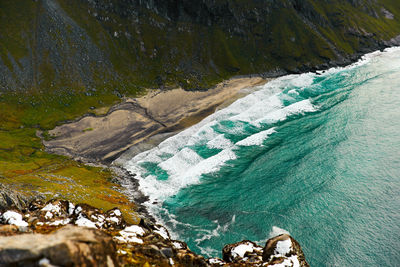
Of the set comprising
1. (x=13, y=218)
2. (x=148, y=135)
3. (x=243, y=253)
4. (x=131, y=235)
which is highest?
(x=13, y=218)

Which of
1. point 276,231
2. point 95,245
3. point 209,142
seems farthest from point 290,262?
point 209,142

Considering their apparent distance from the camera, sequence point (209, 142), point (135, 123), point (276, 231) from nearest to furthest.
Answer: point (276, 231) < point (209, 142) < point (135, 123)

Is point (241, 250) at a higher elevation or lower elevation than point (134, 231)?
lower

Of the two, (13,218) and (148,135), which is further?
(148,135)

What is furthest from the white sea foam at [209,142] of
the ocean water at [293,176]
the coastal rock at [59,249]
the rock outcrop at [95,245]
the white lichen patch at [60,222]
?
the coastal rock at [59,249]

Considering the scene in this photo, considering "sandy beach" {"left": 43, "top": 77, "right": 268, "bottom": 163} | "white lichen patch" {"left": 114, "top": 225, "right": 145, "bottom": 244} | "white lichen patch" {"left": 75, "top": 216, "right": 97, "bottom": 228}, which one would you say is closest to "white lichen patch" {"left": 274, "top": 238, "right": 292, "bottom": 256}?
"white lichen patch" {"left": 114, "top": 225, "right": 145, "bottom": 244}

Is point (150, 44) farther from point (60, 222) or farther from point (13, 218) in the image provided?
point (13, 218)

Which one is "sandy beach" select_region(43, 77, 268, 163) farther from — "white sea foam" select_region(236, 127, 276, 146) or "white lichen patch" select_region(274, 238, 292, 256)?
"white lichen patch" select_region(274, 238, 292, 256)

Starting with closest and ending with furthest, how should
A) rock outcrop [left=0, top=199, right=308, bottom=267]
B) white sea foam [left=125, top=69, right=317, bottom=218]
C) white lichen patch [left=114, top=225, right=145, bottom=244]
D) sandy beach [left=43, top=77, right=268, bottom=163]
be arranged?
rock outcrop [left=0, top=199, right=308, bottom=267] < white lichen patch [left=114, top=225, right=145, bottom=244] < white sea foam [left=125, top=69, right=317, bottom=218] < sandy beach [left=43, top=77, right=268, bottom=163]
